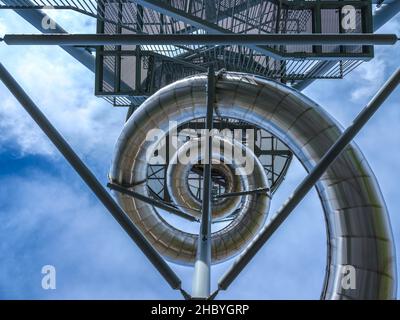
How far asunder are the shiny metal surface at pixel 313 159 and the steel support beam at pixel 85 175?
2313 millimetres

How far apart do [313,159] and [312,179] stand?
6.53 feet

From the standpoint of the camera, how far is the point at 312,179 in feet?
12.6

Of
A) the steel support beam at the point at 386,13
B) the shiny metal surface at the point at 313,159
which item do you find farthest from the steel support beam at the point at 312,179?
the steel support beam at the point at 386,13

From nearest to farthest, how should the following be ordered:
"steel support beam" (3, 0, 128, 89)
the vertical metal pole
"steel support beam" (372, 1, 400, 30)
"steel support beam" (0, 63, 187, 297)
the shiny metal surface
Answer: the vertical metal pole < "steel support beam" (0, 63, 187, 297) < the shiny metal surface < "steel support beam" (3, 0, 128, 89) < "steel support beam" (372, 1, 400, 30)

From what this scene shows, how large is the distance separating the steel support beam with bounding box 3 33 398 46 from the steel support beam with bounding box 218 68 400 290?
1.38 ft

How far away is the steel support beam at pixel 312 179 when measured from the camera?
3.77m

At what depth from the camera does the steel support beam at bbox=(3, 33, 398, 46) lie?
3.79 meters

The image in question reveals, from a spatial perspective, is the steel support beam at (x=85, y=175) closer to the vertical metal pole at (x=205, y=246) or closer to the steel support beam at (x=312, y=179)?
the vertical metal pole at (x=205, y=246)

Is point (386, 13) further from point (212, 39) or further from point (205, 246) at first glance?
point (205, 246)

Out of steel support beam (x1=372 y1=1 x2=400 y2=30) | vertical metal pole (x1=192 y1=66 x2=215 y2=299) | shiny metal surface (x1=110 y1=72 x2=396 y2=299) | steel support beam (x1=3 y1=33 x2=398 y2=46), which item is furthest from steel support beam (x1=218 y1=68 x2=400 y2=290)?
steel support beam (x1=372 y1=1 x2=400 y2=30)

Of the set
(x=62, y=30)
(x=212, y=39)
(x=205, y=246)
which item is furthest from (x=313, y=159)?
(x=62, y=30)

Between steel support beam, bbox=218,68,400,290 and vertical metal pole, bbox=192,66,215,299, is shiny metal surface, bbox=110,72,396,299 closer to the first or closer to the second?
vertical metal pole, bbox=192,66,215,299
